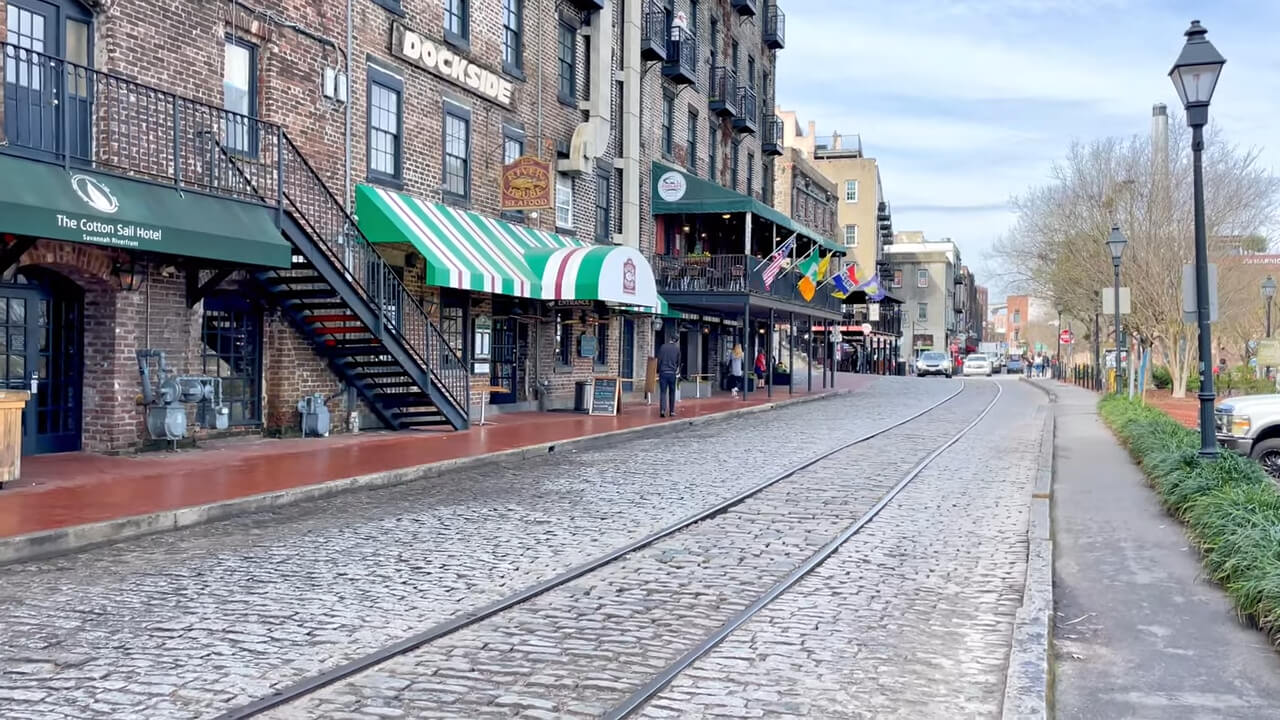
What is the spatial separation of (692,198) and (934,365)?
37.3 meters

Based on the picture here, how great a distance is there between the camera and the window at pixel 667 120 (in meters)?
30.5

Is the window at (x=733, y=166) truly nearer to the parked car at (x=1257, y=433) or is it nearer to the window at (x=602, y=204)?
the window at (x=602, y=204)

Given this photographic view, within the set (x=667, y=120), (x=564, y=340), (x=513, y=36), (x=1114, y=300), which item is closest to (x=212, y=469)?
(x=513, y=36)

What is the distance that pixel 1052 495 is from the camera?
11.9 m

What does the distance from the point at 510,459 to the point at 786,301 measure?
18272mm

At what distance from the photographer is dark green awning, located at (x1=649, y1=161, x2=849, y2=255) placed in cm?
2847

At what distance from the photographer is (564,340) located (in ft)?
82.9

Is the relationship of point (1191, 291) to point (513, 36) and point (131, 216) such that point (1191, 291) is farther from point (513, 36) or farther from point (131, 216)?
point (513, 36)

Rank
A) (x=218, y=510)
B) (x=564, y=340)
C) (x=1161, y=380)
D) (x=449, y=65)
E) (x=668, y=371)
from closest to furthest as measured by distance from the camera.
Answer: (x=218, y=510) → (x=449, y=65) → (x=668, y=371) → (x=564, y=340) → (x=1161, y=380)

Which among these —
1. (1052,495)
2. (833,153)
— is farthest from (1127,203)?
(833,153)

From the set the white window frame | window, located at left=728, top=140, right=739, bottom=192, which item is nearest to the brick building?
window, located at left=728, top=140, right=739, bottom=192

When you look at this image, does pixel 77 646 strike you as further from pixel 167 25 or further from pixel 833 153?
pixel 833 153

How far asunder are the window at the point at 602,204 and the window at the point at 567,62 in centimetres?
225

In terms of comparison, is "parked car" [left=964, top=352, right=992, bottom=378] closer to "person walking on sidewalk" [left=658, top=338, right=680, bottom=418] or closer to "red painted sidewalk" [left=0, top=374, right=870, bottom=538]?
"person walking on sidewalk" [left=658, top=338, right=680, bottom=418]
